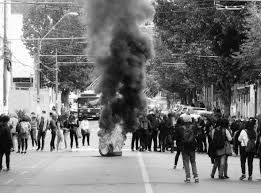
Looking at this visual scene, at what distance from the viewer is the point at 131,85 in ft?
103

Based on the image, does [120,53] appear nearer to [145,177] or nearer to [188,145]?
[145,177]

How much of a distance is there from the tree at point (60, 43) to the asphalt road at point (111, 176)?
2623 centimetres

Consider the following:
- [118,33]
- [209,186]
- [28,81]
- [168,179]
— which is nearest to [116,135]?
[118,33]

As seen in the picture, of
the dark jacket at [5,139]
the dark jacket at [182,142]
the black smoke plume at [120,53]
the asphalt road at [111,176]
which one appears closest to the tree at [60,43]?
the black smoke plume at [120,53]

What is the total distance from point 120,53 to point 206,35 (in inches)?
858

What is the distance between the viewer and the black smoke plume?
27.9m

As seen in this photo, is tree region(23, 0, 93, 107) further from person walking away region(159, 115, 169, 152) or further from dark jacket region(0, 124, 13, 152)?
dark jacket region(0, 124, 13, 152)

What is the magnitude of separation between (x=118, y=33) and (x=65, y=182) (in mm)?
10011

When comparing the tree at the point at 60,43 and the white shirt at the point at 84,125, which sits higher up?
the tree at the point at 60,43

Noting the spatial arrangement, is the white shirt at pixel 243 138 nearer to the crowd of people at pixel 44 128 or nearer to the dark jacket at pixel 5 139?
the dark jacket at pixel 5 139

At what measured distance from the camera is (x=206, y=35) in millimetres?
50906

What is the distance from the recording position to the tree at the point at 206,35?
48500 millimetres

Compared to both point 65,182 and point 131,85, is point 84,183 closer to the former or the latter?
point 65,182

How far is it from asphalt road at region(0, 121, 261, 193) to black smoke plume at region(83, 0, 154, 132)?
201 centimetres
